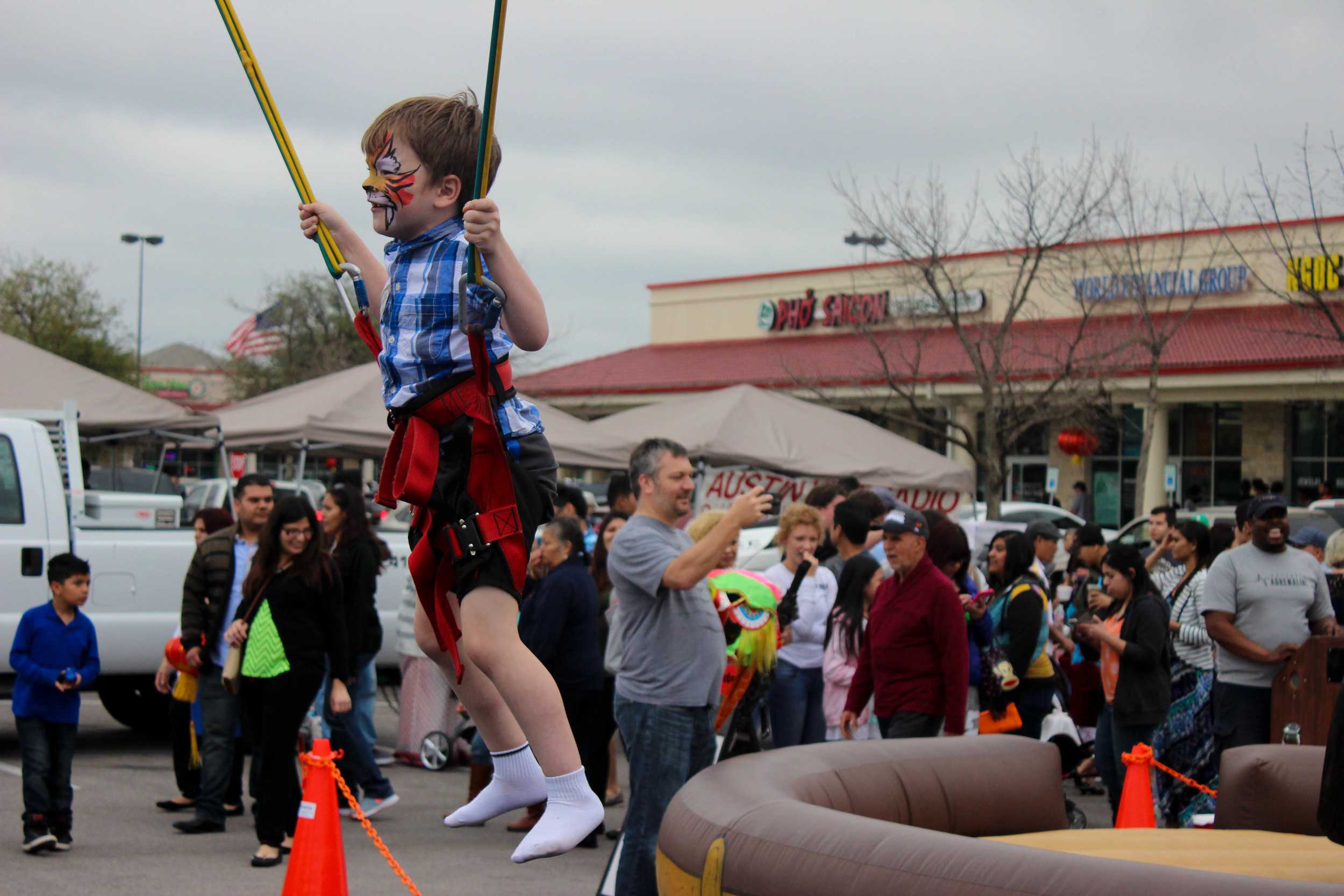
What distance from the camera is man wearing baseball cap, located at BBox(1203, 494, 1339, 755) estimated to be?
7695mm

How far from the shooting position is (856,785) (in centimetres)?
569

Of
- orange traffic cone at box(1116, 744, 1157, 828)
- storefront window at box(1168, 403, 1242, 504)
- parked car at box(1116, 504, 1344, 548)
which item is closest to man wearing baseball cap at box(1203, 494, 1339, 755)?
orange traffic cone at box(1116, 744, 1157, 828)

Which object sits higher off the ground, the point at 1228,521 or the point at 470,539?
the point at 470,539

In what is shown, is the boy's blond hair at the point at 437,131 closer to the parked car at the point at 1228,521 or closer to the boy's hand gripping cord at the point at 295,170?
the boy's hand gripping cord at the point at 295,170

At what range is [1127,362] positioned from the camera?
24.6 metres

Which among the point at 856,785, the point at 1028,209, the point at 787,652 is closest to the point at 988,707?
the point at 787,652

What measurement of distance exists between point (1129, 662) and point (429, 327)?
6.25 metres

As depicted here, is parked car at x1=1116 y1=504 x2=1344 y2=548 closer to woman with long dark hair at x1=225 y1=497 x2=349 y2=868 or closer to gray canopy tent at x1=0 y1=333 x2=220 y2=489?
woman with long dark hair at x1=225 y1=497 x2=349 y2=868

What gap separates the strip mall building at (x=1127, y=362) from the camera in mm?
24969

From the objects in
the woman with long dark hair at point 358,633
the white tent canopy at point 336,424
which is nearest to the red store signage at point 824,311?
the white tent canopy at point 336,424

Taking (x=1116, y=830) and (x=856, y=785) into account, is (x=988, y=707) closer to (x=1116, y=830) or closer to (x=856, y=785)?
(x=1116, y=830)

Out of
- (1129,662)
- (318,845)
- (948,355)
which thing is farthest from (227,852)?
(948,355)

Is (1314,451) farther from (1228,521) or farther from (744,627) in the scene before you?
(744,627)

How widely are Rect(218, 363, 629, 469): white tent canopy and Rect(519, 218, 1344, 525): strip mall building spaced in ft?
34.9
